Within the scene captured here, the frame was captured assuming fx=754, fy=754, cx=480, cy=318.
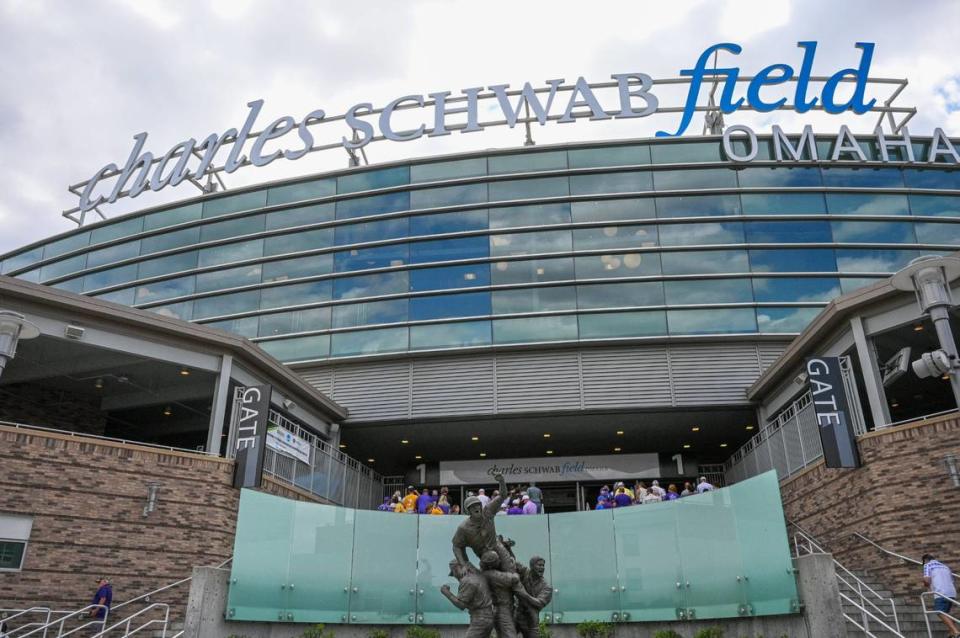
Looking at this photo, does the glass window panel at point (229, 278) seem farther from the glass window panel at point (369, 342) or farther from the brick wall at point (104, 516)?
the brick wall at point (104, 516)

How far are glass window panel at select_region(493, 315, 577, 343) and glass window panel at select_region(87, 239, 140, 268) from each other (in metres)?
18.5

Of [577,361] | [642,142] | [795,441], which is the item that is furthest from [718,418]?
[642,142]

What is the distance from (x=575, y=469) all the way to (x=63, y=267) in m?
26.9

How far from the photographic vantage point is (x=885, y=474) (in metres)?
15.8

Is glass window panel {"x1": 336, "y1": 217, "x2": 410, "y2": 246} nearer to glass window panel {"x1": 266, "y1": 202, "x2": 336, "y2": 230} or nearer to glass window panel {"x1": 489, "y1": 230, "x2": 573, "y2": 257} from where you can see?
glass window panel {"x1": 266, "y1": 202, "x2": 336, "y2": 230}

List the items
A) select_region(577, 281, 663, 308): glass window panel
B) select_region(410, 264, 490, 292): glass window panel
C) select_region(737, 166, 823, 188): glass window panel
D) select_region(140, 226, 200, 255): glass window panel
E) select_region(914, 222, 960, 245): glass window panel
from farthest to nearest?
1. select_region(140, 226, 200, 255): glass window panel
2. select_region(737, 166, 823, 188): glass window panel
3. select_region(410, 264, 490, 292): glass window panel
4. select_region(914, 222, 960, 245): glass window panel
5. select_region(577, 281, 663, 308): glass window panel

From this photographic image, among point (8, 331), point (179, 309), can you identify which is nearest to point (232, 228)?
point (179, 309)

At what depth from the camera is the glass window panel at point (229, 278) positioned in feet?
106

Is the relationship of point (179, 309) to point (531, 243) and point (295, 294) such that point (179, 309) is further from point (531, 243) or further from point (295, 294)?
point (531, 243)

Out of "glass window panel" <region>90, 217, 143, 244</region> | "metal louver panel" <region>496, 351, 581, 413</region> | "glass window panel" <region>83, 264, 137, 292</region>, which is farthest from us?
"glass window panel" <region>90, 217, 143, 244</region>

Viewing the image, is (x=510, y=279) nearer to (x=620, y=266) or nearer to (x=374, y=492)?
(x=620, y=266)

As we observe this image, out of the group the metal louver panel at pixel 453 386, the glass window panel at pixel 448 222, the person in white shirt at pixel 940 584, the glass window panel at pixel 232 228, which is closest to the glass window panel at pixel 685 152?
the glass window panel at pixel 448 222

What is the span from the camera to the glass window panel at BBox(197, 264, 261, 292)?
3228 cm

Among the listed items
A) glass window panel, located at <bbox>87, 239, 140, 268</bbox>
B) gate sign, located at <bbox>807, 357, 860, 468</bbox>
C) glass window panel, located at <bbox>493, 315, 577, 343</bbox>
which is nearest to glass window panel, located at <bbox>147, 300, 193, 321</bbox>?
glass window panel, located at <bbox>87, 239, 140, 268</bbox>
